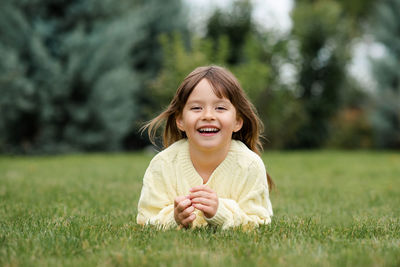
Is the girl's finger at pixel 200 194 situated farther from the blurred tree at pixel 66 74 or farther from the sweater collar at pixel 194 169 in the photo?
the blurred tree at pixel 66 74

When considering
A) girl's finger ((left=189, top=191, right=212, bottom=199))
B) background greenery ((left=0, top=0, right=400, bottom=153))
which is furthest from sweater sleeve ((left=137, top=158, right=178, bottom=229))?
background greenery ((left=0, top=0, right=400, bottom=153))

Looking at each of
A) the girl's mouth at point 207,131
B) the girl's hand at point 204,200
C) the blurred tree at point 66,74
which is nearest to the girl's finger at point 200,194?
the girl's hand at point 204,200

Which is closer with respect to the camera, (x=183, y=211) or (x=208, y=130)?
(x=183, y=211)

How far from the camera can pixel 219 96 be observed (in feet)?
10.5

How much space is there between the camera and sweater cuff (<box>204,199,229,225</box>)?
9.71ft

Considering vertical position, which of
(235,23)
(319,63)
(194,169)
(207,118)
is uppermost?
(235,23)

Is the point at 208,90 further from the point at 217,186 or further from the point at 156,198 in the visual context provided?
the point at 156,198

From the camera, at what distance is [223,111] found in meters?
3.23

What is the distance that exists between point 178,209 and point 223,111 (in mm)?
820

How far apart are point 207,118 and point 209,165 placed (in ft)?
1.38

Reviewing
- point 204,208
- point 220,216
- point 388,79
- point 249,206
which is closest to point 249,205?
point 249,206

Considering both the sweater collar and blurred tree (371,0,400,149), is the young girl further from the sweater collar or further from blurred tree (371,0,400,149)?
blurred tree (371,0,400,149)

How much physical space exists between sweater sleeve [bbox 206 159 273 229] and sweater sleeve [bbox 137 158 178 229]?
35 centimetres

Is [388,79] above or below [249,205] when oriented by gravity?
above
